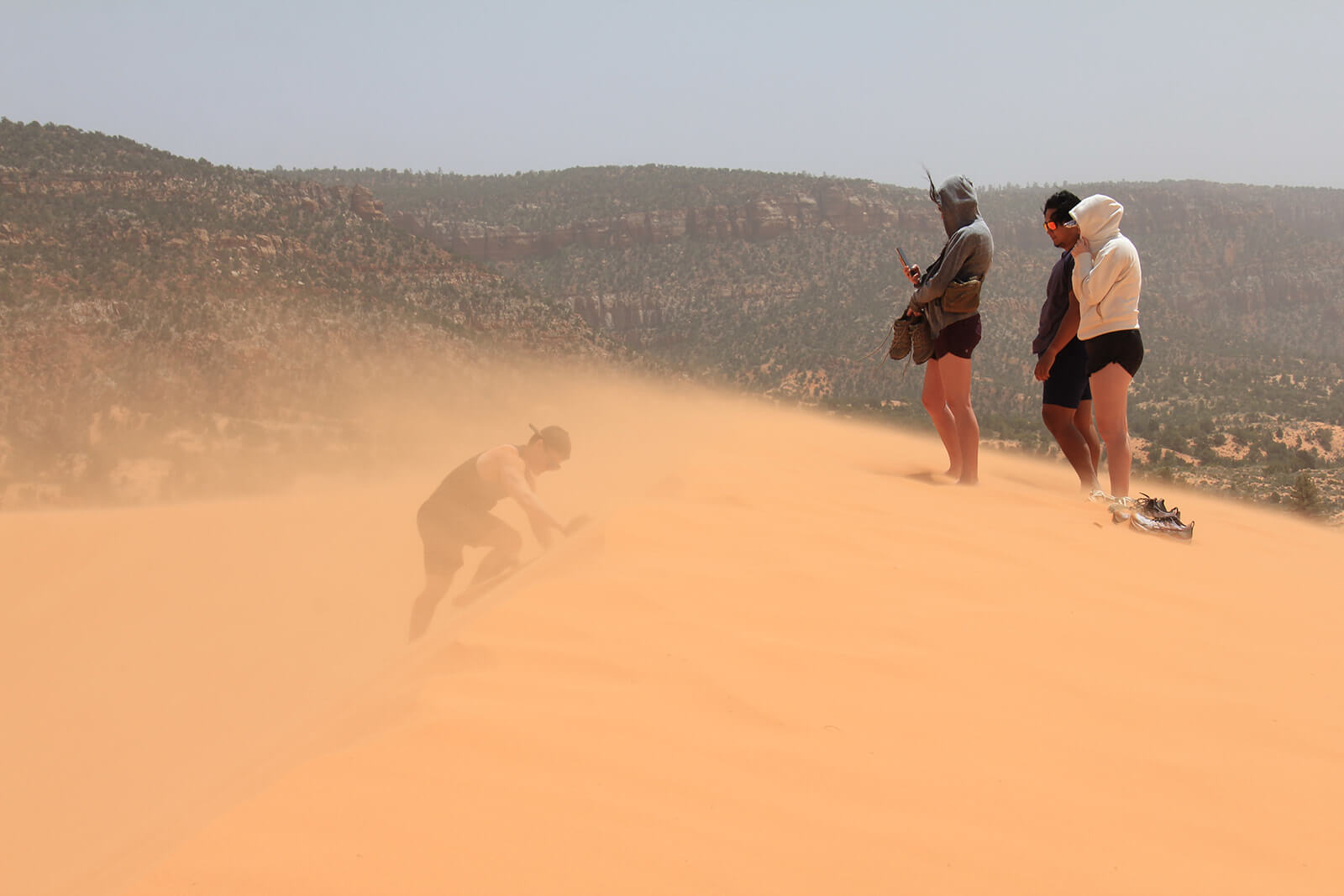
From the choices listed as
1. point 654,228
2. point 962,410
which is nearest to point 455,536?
point 962,410

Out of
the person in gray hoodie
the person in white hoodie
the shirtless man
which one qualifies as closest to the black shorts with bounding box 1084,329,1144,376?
the person in white hoodie

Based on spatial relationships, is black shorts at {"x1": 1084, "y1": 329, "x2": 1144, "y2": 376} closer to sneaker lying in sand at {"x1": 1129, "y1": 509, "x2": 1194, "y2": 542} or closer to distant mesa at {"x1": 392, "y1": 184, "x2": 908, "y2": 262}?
sneaker lying in sand at {"x1": 1129, "y1": 509, "x2": 1194, "y2": 542}

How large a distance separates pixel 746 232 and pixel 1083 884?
70.7 metres

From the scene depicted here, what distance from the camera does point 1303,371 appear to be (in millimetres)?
37625

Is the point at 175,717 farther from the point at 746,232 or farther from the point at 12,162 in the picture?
the point at 746,232

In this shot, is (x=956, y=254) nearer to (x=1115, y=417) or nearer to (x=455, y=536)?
(x=1115, y=417)

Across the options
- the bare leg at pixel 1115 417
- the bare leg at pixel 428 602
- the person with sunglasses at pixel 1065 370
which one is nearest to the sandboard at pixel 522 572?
the bare leg at pixel 428 602

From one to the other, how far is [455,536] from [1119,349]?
4.30 m

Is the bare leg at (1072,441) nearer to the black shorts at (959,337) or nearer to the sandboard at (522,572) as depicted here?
the black shorts at (959,337)

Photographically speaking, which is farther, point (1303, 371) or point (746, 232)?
point (746, 232)

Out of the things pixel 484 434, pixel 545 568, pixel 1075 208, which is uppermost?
pixel 1075 208

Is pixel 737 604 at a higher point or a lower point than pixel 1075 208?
lower

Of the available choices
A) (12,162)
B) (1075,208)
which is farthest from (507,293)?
(1075,208)

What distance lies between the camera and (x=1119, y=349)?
18.7 feet
